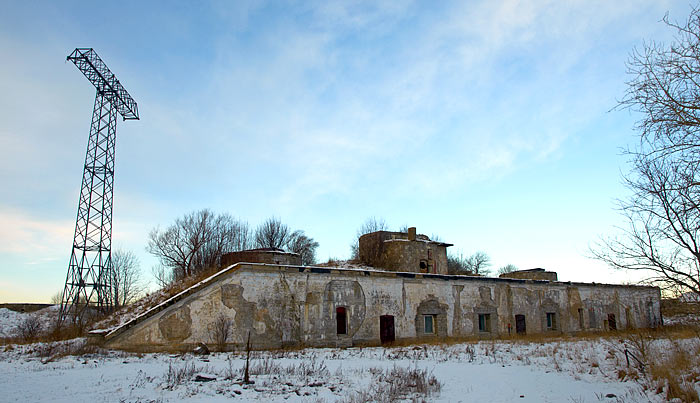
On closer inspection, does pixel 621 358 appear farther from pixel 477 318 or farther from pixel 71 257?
pixel 71 257

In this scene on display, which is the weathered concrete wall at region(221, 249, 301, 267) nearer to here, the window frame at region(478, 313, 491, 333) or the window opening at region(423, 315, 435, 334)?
the window opening at region(423, 315, 435, 334)

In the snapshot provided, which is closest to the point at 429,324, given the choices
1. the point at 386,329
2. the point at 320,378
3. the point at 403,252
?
the point at 386,329

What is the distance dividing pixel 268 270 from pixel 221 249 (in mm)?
22366

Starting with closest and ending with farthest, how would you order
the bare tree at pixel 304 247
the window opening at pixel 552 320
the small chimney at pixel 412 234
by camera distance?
the window opening at pixel 552 320
the small chimney at pixel 412 234
the bare tree at pixel 304 247

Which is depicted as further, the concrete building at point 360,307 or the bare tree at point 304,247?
the bare tree at point 304,247

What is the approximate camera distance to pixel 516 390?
984 centimetres

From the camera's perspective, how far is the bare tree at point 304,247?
46500 mm

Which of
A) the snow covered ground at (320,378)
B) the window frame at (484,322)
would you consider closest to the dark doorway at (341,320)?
the snow covered ground at (320,378)

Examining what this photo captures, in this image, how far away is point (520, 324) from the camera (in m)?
25.5

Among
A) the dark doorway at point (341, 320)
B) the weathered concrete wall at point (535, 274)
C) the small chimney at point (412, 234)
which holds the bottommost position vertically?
the dark doorway at point (341, 320)

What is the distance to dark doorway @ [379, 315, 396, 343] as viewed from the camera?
20.5m

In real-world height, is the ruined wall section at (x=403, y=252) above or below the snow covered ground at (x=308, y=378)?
above

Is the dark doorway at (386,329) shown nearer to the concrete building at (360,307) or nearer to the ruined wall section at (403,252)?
the concrete building at (360,307)

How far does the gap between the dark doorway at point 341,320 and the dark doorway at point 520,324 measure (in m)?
11.1
